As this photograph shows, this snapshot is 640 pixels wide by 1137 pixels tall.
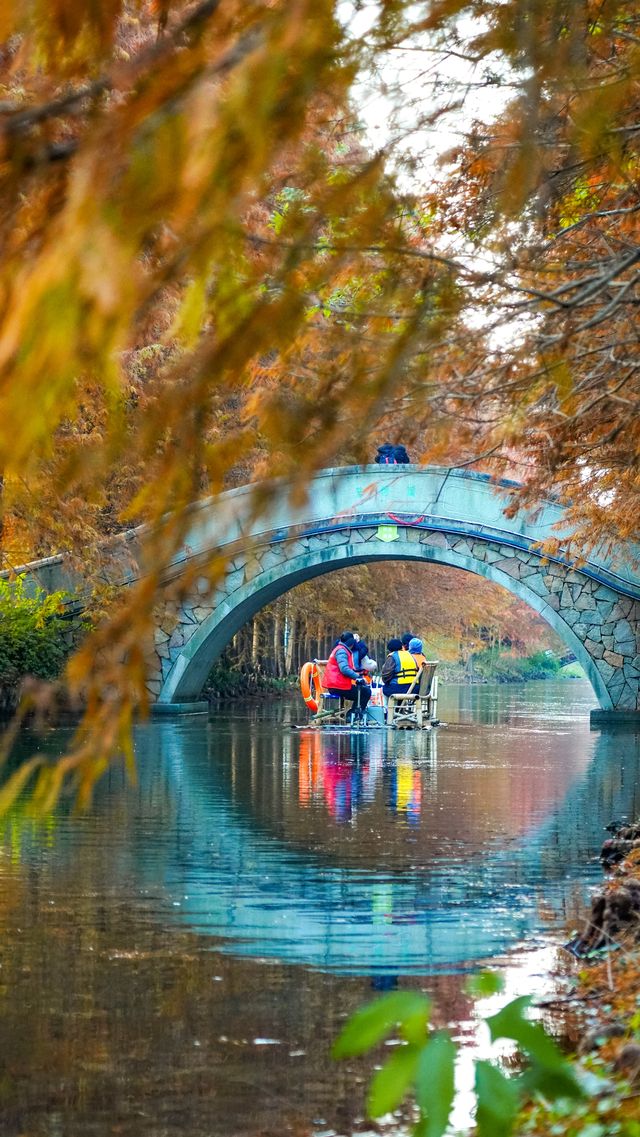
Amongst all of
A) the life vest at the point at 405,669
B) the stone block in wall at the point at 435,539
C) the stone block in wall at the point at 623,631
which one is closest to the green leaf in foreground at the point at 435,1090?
the life vest at the point at 405,669

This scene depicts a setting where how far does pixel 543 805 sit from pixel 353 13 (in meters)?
10.0

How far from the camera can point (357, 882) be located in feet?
27.8

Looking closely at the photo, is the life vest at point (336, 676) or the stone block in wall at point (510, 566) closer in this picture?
the life vest at point (336, 676)

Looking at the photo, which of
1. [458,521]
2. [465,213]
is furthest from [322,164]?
[458,521]

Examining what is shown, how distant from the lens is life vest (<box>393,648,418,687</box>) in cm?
2202

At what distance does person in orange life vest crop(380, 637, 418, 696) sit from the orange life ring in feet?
4.02

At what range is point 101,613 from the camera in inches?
860

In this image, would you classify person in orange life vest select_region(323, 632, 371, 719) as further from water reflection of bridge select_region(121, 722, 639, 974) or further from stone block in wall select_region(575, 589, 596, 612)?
water reflection of bridge select_region(121, 722, 639, 974)

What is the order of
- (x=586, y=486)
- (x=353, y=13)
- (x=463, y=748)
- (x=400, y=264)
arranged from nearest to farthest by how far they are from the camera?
(x=353, y=13) → (x=400, y=264) → (x=586, y=486) → (x=463, y=748)

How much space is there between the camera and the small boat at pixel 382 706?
22750mm

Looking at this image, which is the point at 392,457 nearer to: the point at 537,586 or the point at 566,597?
the point at 537,586

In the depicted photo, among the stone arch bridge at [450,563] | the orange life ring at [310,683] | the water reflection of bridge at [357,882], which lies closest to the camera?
the water reflection of bridge at [357,882]

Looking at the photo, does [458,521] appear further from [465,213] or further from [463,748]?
[465,213]

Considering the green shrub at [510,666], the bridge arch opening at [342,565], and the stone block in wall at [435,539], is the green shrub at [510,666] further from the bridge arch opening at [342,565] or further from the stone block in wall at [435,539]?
the stone block in wall at [435,539]
